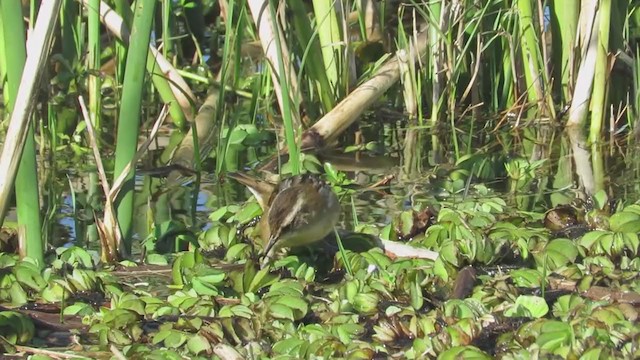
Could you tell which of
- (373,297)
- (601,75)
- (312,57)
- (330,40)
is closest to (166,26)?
(312,57)

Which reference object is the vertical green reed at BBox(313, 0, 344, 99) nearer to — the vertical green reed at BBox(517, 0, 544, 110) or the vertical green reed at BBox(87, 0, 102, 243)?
the vertical green reed at BBox(517, 0, 544, 110)

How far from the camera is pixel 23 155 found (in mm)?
4484

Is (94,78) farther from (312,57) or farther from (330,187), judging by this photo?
(330,187)

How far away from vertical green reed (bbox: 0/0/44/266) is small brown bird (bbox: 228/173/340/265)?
0.90 m

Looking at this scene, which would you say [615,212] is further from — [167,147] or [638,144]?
[167,147]

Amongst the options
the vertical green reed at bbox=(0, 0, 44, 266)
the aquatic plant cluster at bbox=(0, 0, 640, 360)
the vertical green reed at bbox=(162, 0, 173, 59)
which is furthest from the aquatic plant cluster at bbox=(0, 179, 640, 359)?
the vertical green reed at bbox=(162, 0, 173, 59)

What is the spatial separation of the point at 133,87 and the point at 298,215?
82cm

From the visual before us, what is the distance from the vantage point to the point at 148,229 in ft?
18.4

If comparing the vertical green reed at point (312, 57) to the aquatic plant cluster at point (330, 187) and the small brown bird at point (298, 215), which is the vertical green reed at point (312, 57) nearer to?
the aquatic plant cluster at point (330, 187)

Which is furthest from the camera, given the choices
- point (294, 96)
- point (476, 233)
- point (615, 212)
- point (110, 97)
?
point (110, 97)

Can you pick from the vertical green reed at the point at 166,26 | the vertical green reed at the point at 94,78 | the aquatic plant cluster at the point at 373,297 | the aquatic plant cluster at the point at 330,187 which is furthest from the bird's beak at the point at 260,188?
the vertical green reed at the point at 166,26

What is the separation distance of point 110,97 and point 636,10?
136 inches

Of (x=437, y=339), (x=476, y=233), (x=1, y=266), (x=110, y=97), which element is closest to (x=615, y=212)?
(x=476, y=233)

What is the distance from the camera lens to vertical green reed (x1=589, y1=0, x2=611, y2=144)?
6.57 meters
